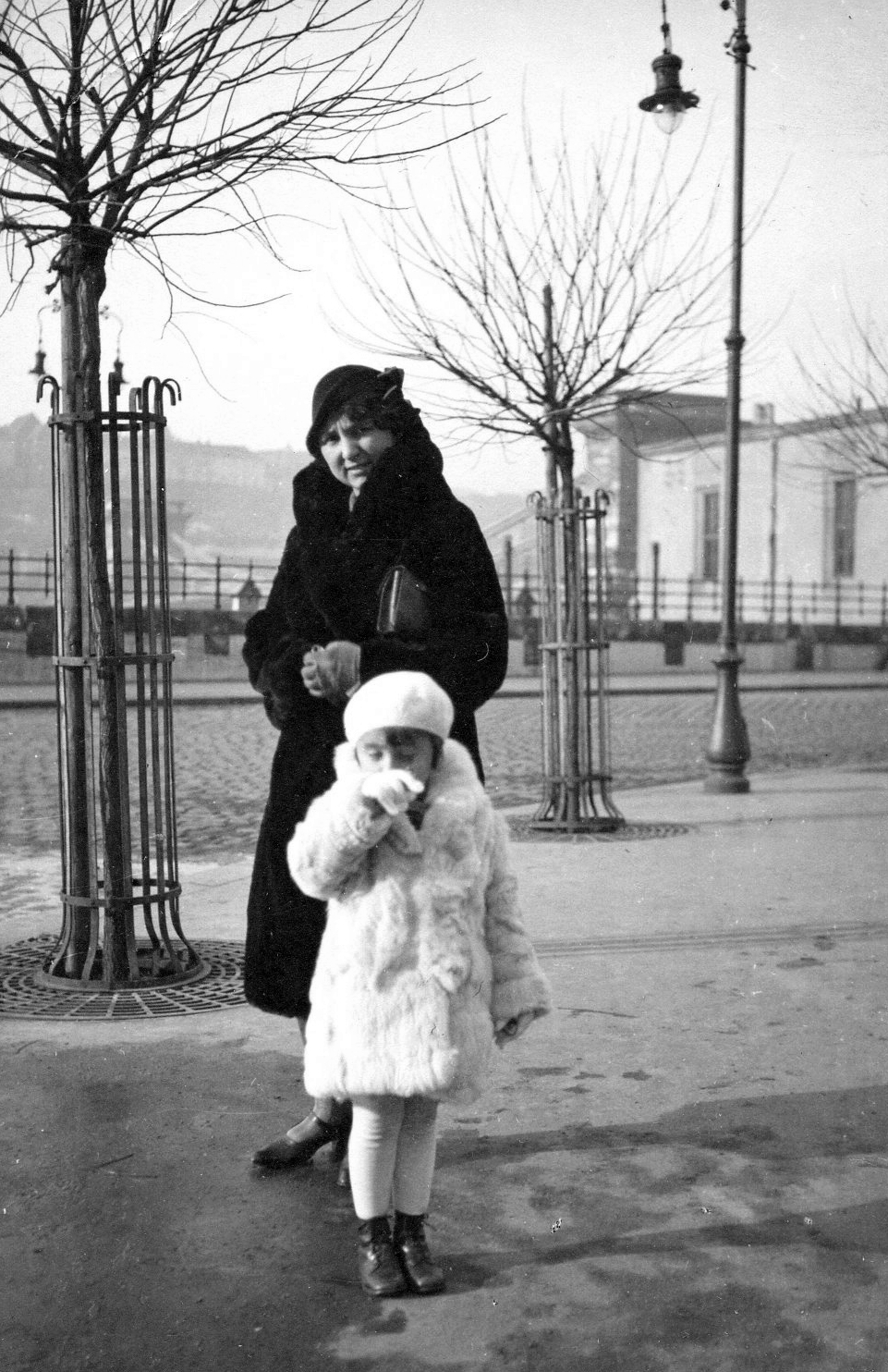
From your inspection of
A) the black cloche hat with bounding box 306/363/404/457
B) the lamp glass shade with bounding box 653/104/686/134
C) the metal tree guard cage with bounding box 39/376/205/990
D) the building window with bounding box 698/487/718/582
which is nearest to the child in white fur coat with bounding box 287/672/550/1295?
the black cloche hat with bounding box 306/363/404/457

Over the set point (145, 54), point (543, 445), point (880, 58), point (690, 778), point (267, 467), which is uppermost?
point (267, 467)

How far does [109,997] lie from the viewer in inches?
200

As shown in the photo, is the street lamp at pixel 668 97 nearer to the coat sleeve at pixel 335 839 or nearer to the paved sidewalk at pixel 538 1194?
the paved sidewalk at pixel 538 1194

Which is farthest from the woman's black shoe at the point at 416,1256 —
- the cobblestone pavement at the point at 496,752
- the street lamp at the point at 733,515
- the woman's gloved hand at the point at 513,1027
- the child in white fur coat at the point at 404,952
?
the street lamp at the point at 733,515

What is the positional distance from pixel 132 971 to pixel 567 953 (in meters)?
1.76

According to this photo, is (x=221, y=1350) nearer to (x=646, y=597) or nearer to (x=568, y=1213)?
(x=568, y=1213)

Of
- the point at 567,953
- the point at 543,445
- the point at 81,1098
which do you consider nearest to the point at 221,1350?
the point at 81,1098

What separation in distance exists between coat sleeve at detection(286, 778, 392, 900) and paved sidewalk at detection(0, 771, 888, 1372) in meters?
0.84

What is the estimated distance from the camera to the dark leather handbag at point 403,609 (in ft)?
10.6

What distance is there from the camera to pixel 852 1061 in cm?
432

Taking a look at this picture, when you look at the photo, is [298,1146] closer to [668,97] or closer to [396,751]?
[396,751]

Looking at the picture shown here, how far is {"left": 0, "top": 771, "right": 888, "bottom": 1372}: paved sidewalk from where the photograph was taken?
2629mm

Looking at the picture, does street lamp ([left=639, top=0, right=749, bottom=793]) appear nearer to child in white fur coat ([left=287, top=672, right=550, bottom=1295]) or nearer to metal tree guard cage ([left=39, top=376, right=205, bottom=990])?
metal tree guard cage ([left=39, top=376, right=205, bottom=990])

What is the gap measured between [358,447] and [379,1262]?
1.81 m
